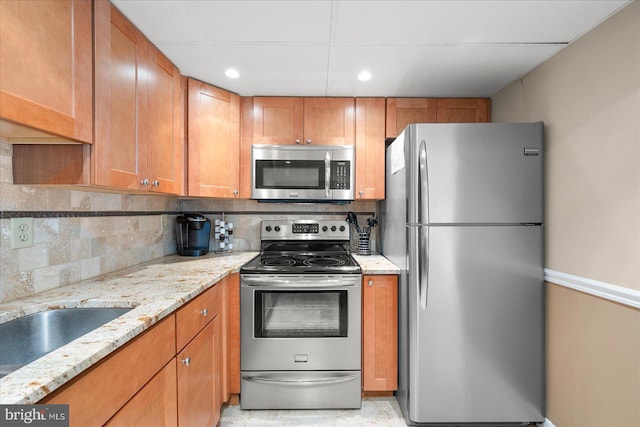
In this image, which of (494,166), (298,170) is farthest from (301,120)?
(494,166)

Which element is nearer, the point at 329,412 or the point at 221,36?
the point at 221,36

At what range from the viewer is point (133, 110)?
62.1 inches

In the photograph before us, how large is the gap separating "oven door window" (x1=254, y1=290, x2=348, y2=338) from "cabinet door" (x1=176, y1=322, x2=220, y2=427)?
1.26ft

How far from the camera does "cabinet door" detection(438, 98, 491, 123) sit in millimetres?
2529

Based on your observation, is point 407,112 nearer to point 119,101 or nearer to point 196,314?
point 119,101

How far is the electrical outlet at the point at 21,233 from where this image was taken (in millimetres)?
1282

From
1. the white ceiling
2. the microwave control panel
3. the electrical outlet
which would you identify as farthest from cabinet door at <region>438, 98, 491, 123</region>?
the electrical outlet

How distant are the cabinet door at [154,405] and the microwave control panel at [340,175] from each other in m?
1.61

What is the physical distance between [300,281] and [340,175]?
0.88 metres

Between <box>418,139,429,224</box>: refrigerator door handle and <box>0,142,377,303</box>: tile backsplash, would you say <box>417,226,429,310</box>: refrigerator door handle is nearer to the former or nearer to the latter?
<box>418,139,429,224</box>: refrigerator door handle

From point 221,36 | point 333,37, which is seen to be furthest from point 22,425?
point 333,37

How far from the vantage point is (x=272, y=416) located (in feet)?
6.70

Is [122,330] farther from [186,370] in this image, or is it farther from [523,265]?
[523,265]

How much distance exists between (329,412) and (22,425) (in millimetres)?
1749
